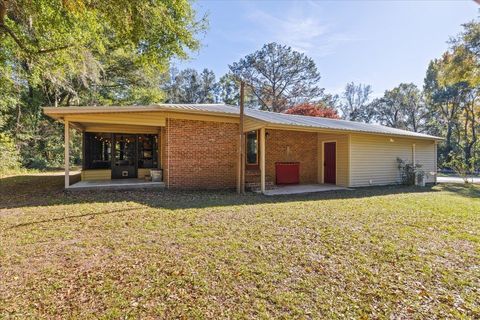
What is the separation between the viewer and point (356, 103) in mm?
42312

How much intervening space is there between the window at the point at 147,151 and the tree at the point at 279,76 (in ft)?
66.8

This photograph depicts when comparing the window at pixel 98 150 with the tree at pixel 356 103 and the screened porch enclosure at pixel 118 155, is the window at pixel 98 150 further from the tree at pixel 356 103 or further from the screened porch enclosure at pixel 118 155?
the tree at pixel 356 103

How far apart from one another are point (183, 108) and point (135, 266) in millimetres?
6350

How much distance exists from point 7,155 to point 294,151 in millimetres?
16870

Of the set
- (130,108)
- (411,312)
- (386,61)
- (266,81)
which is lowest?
(411,312)

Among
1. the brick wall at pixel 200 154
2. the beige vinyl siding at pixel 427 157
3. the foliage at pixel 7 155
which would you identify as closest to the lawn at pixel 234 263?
the brick wall at pixel 200 154

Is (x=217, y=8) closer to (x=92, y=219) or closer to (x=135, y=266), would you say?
(x=92, y=219)

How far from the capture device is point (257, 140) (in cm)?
1094

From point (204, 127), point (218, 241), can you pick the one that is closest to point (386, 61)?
point (204, 127)

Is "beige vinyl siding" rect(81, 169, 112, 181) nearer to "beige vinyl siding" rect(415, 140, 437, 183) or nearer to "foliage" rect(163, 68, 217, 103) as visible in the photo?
"beige vinyl siding" rect(415, 140, 437, 183)

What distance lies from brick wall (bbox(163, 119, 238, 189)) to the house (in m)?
0.04

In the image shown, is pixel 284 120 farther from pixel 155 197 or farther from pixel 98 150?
pixel 98 150

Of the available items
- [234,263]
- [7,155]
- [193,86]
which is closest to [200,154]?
[234,263]

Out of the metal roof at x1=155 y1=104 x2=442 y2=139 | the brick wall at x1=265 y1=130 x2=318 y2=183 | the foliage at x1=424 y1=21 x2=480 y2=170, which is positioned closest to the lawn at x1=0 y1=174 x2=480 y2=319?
the metal roof at x1=155 y1=104 x2=442 y2=139
